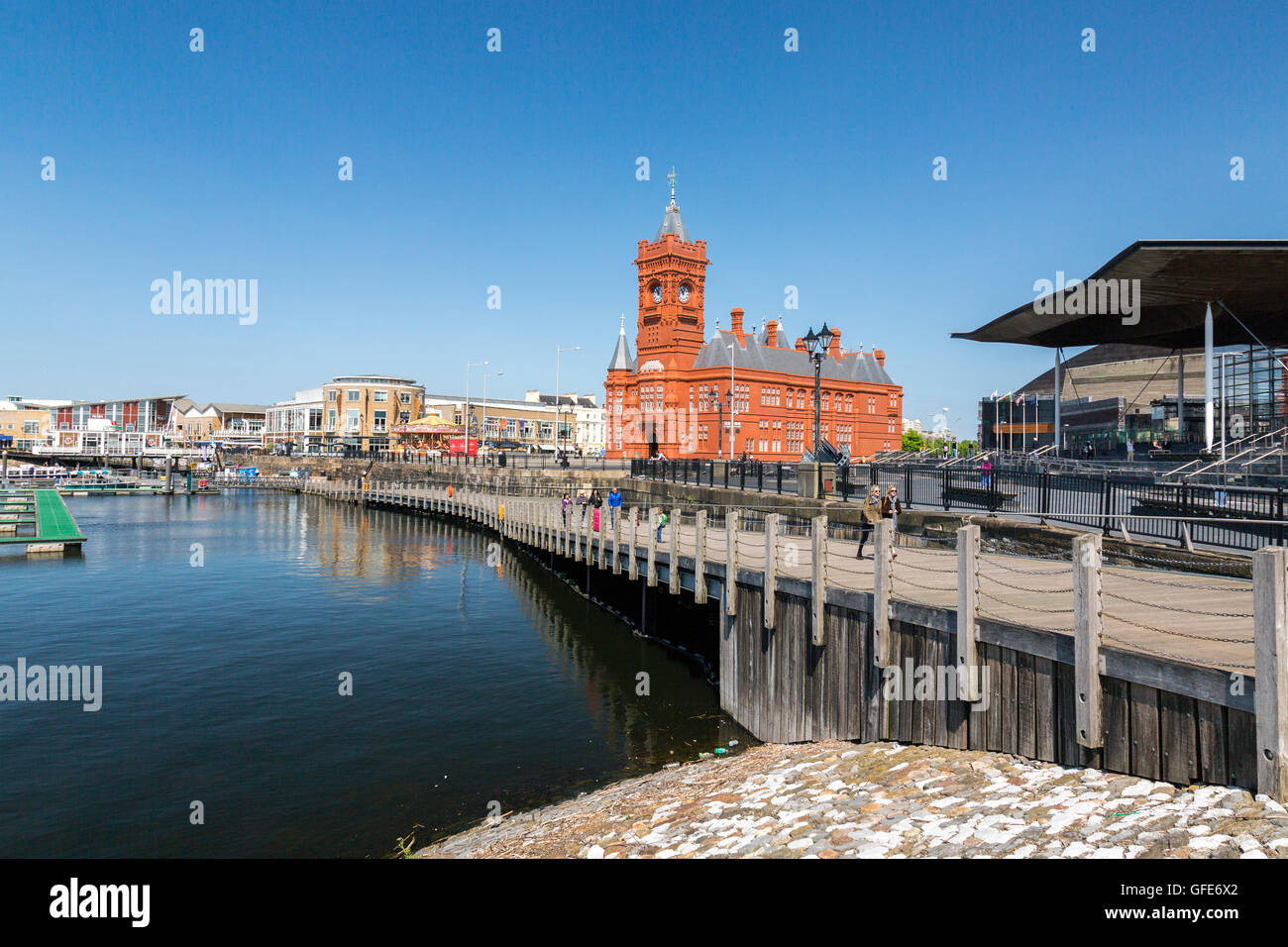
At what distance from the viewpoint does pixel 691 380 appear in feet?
275

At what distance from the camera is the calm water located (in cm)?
1169

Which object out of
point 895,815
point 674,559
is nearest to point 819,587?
point 895,815

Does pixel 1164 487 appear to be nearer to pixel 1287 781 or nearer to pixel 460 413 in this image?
pixel 1287 781

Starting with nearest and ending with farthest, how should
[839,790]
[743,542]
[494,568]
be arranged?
[839,790] → [743,542] → [494,568]

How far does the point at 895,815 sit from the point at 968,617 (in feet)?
8.23

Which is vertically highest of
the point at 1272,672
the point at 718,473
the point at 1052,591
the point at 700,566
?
the point at 718,473

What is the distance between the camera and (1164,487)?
49.9 feet

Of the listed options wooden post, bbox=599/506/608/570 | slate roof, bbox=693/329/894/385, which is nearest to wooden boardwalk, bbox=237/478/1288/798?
wooden post, bbox=599/506/608/570

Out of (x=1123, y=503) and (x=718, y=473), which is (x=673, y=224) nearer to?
(x=718, y=473)

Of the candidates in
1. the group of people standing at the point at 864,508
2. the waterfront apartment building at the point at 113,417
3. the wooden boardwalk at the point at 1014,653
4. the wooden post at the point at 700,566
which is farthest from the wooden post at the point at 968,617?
the waterfront apartment building at the point at 113,417
